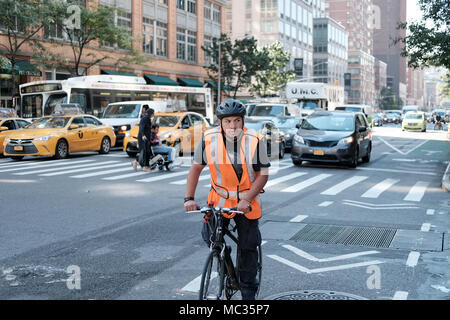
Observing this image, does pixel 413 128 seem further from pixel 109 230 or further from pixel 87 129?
pixel 109 230

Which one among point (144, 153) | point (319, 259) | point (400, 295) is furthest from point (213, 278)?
point (144, 153)

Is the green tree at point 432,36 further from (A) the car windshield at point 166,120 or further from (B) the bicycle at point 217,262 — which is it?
(B) the bicycle at point 217,262

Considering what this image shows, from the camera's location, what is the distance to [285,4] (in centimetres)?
9350

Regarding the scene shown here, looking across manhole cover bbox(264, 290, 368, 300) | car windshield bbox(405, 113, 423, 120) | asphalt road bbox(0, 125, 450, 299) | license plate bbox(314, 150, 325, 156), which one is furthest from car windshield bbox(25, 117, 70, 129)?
A: car windshield bbox(405, 113, 423, 120)

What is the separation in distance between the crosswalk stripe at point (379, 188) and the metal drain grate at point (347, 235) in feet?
11.4

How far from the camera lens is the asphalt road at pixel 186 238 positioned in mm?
5531

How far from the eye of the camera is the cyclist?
14.1ft

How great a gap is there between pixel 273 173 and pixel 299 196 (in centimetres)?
449

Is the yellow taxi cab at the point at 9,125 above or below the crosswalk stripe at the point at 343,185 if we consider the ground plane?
above

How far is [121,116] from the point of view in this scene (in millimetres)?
25719

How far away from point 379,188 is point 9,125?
1496 centimetres

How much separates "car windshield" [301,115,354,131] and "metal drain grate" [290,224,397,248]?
994 cm

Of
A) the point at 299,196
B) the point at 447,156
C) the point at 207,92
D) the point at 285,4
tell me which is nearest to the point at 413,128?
the point at 207,92

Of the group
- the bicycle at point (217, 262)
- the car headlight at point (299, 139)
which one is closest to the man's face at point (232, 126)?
the bicycle at point (217, 262)
